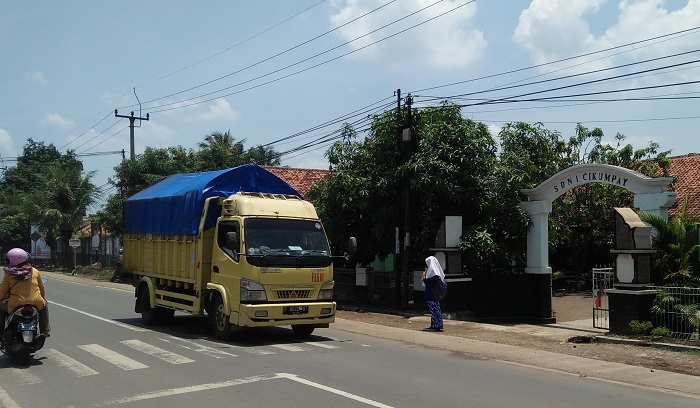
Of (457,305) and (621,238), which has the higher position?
(621,238)

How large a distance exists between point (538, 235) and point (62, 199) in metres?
39.3

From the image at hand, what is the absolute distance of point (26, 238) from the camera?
2438 inches

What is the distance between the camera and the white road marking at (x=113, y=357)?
9508 millimetres

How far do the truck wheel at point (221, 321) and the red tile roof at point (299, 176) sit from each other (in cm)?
2085

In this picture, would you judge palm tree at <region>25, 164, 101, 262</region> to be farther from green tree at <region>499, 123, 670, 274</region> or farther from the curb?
the curb

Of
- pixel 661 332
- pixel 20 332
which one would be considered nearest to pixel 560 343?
pixel 661 332

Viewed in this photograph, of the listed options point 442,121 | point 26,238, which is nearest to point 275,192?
point 442,121

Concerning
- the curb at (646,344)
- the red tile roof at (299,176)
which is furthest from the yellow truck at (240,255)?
the red tile roof at (299,176)

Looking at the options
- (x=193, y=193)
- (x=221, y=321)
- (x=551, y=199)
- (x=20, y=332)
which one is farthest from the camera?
(x=551, y=199)

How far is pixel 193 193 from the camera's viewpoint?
13375 mm

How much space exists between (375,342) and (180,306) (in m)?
4.28

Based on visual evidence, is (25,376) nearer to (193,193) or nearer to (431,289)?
(193,193)

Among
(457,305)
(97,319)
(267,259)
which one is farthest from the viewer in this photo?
(457,305)

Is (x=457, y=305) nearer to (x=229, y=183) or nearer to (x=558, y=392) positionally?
(x=229, y=183)
